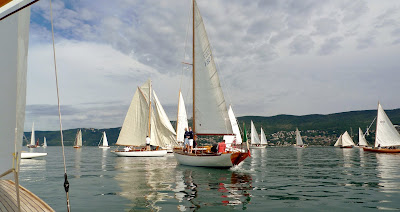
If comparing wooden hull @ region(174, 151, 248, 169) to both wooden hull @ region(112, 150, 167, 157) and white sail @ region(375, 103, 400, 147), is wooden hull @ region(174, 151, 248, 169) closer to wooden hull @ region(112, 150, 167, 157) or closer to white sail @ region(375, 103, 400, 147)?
wooden hull @ region(112, 150, 167, 157)

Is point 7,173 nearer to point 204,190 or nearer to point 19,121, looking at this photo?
point 19,121

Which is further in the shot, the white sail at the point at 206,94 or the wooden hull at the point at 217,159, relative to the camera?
the white sail at the point at 206,94

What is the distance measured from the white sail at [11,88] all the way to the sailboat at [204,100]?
21.5 m

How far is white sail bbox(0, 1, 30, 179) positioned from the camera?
5434 mm

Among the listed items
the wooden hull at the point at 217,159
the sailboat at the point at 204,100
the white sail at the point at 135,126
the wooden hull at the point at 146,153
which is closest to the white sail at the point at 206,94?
the sailboat at the point at 204,100

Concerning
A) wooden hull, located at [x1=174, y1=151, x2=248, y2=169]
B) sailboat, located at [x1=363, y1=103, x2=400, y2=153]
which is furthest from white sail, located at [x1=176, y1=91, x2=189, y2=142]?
sailboat, located at [x1=363, y1=103, x2=400, y2=153]

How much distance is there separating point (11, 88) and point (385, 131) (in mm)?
77187

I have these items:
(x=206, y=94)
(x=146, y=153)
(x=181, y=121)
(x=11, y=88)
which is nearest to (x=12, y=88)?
(x=11, y=88)

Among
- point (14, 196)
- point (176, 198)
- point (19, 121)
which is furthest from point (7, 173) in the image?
point (176, 198)

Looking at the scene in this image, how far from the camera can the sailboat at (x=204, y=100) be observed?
27953 mm

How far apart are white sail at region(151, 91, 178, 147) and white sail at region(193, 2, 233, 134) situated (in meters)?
25.5

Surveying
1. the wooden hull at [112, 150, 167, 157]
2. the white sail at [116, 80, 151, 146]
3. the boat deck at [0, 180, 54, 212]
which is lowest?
the wooden hull at [112, 150, 167, 157]

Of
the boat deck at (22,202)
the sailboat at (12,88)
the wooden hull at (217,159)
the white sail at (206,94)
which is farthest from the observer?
the white sail at (206,94)

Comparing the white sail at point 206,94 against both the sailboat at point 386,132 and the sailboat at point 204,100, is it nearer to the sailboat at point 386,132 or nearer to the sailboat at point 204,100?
the sailboat at point 204,100
